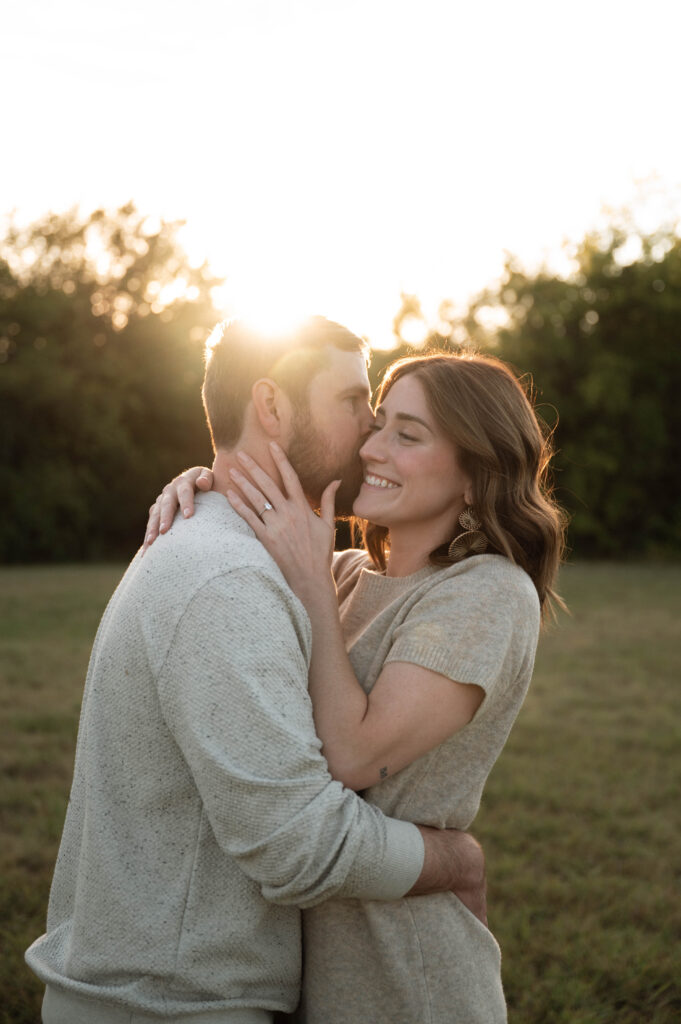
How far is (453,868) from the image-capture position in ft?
7.57

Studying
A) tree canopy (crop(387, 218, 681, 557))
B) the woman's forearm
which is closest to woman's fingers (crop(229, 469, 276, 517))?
the woman's forearm

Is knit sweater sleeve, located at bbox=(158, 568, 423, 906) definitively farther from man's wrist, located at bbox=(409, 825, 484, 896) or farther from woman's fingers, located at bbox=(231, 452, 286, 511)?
woman's fingers, located at bbox=(231, 452, 286, 511)

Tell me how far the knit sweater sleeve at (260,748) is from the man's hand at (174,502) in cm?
47

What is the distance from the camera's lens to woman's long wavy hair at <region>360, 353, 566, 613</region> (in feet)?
8.76

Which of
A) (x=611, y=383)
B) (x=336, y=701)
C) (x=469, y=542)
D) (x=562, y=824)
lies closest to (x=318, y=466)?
(x=469, y=542)

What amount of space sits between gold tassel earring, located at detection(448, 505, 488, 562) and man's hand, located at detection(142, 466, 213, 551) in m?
0.67

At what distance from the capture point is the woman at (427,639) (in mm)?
2262

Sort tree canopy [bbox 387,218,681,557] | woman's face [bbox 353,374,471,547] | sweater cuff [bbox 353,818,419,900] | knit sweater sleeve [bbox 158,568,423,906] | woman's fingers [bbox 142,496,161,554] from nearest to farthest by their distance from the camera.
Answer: knit sweater sleeve [bbox 158,568,423,906], sweater cuff [bbox 353,818,419,900], woman's fingers [bbox 142,496,161,554], woman's face [bbox 353,374,471,547], tree canopy [bbox 387,218,681,557]

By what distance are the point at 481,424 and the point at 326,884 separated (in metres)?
1.26

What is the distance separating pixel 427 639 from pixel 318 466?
2.08 feet

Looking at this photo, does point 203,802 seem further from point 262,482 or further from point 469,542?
point 469,542

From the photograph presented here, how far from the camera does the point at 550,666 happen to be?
36.0ft

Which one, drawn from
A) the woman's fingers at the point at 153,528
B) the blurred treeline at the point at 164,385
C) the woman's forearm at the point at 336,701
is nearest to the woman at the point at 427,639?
the woman's forearm at the point at 336,701

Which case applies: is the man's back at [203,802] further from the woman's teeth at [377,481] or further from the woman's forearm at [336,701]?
the woman's teeth at [377,481]
